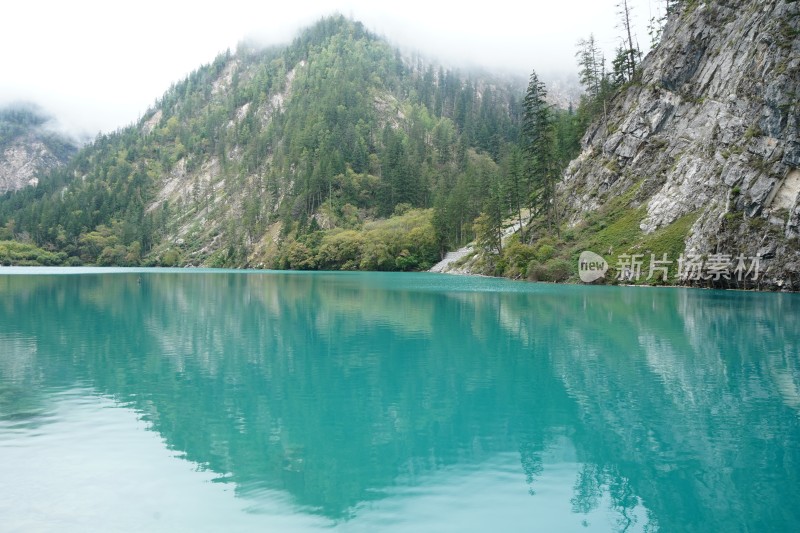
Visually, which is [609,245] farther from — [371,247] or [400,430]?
[371,247]

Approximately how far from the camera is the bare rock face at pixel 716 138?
5803cm

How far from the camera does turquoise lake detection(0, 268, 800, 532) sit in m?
10.4

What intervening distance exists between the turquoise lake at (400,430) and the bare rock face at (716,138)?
105 ft

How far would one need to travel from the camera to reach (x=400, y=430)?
1486 cm

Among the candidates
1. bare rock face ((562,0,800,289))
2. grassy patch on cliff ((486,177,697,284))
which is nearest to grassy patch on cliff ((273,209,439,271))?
grassy patch on cliff ((486,177,697,284))

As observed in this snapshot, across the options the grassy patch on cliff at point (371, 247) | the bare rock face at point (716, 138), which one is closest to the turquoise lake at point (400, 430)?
the bare rock face at point (716, 138)

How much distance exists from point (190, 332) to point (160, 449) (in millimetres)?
19460

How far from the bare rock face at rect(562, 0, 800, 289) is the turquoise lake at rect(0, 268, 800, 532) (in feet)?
105

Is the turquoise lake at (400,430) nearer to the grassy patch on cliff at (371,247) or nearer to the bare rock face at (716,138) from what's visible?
the bare rock face at (716,138)

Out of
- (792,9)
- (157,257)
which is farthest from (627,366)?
(157,257)

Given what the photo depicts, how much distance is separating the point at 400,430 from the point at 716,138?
72.7m

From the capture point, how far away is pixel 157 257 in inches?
7672

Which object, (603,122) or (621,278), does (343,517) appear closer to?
(621,278)

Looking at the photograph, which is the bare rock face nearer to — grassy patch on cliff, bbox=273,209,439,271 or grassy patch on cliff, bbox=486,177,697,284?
grassy patch on cliff, bbox=486,177,697,284
